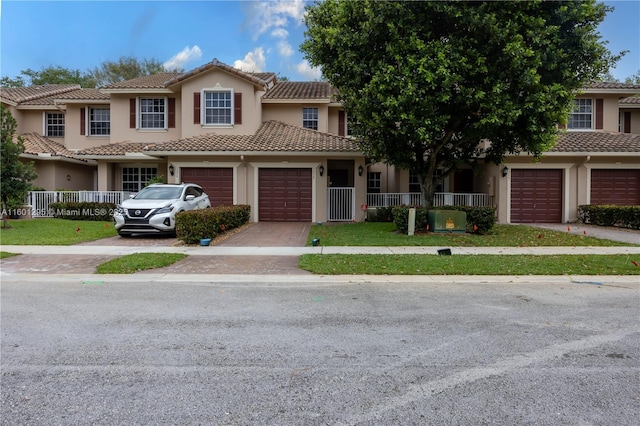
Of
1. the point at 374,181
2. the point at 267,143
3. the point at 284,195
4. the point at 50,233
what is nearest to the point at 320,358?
the point at 50,233

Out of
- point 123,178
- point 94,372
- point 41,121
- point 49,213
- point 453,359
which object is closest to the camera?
point 94,372

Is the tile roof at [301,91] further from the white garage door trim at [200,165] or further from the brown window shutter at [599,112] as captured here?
the brown window shutter at [599,112]

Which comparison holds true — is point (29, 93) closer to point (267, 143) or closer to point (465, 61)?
point (267, 143)

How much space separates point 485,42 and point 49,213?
20409mm

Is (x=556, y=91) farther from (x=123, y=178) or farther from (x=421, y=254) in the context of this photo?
(x=123, y=178)

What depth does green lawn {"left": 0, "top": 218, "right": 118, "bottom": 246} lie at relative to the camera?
39.2 ft

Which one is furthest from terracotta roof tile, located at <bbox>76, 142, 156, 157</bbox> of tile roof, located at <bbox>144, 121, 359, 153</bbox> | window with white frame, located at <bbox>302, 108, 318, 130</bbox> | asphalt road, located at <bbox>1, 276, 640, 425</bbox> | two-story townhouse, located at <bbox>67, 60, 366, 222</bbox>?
asphalt road, located at <bbox>1, 276, 640, 425</bbox>

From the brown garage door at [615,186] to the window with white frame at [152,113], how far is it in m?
21.3

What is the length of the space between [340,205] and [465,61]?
352 inches

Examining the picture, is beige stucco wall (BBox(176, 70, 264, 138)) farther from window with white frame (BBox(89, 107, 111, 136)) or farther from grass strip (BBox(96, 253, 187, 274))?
grass strip (BBox(96, 253, 187, 274))

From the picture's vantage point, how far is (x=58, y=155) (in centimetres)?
2078

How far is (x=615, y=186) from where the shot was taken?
18859 mm

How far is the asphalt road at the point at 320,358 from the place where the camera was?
3043mm

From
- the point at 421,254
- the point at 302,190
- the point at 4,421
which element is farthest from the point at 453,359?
the point at 302,190
